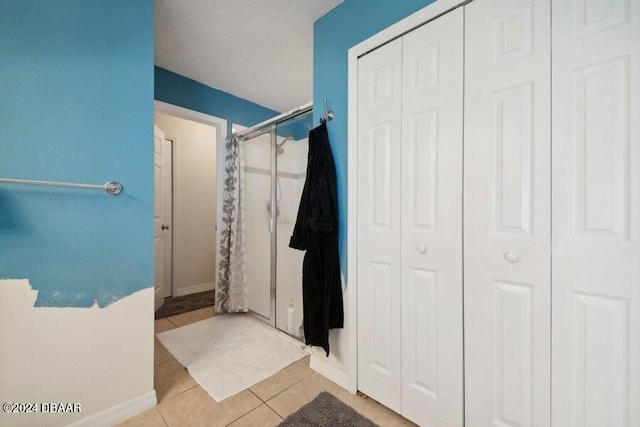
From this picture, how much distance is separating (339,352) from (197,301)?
2.21 meters

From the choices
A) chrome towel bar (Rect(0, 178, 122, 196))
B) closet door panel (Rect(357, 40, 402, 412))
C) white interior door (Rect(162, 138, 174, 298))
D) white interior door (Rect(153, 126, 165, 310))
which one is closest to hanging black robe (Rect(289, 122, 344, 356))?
closet door panel (Rect(357, 40, 402, 412))

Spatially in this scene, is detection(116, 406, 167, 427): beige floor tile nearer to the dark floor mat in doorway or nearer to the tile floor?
the tile floor

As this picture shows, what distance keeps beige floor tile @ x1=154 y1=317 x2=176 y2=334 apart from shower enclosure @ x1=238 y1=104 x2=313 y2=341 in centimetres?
75

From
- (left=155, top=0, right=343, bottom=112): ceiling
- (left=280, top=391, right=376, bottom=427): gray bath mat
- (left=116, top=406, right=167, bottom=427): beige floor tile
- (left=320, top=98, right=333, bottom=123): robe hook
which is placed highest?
(left=155, top=0, right=343, bottom=112): ceiling

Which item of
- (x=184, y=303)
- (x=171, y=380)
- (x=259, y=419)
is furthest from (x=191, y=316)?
(x=259, y=419)

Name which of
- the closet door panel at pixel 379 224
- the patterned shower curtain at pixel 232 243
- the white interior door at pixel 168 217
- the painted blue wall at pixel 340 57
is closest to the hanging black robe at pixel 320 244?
Result: the painted blue wall at pixel 340 57

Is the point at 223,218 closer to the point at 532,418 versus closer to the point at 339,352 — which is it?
the point at 339,352

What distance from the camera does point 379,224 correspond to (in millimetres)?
1418

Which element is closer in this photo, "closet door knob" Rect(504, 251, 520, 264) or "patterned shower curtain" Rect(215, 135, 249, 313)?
"closet door knob" Rect(504, 251, 520, 264)

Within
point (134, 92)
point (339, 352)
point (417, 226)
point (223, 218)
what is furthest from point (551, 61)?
point (223, 218)

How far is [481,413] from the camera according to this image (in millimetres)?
1071

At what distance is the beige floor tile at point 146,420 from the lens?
4.24ft

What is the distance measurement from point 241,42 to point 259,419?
97.5 inches

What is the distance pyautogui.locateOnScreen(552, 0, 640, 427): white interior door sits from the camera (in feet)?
2.61
